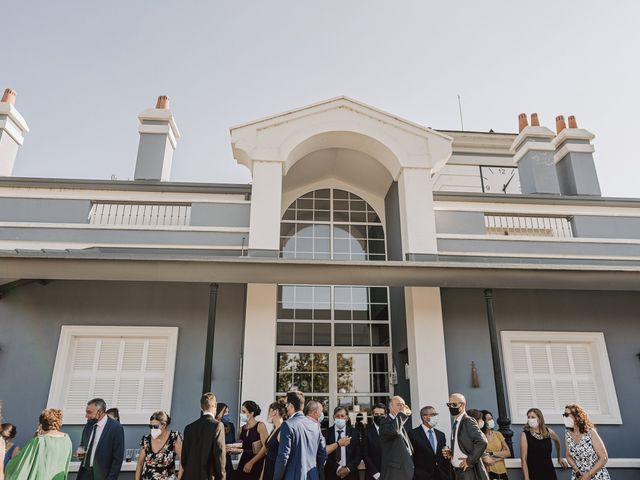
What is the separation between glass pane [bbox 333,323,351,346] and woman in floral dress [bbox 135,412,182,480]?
542 centimetres

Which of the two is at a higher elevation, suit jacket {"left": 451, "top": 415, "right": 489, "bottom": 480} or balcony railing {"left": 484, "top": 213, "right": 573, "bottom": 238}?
balcony railing {"left": 484, "top": 213, "right": 573, "bottom": 238}

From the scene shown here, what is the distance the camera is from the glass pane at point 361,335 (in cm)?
1022

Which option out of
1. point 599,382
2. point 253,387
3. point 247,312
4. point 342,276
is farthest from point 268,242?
point 599,382

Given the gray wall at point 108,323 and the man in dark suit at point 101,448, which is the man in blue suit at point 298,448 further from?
the gray wall at point 108,323

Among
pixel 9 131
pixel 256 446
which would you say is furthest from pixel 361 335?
pixel 9 131

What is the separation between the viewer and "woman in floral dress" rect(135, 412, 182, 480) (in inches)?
192

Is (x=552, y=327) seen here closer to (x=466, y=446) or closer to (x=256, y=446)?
(x=466, y=446)

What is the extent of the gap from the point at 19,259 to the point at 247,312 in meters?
3.55

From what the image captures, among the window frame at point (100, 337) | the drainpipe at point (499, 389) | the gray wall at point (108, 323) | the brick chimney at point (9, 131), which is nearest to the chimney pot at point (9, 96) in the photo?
the brick chimney at point (9, 131)

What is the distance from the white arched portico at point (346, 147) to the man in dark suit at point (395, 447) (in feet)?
13.7

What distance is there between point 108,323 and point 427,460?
229 inches

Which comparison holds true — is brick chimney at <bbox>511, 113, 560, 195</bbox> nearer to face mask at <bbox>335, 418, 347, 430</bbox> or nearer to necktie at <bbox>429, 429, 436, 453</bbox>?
necktie at <bbox>429, 429, 436, 453</bbox>

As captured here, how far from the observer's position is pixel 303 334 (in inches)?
398

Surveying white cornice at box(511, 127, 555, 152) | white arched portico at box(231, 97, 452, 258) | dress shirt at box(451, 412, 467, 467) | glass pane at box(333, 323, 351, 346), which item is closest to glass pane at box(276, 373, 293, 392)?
glass pane at box(333, 323, 351, 346)
